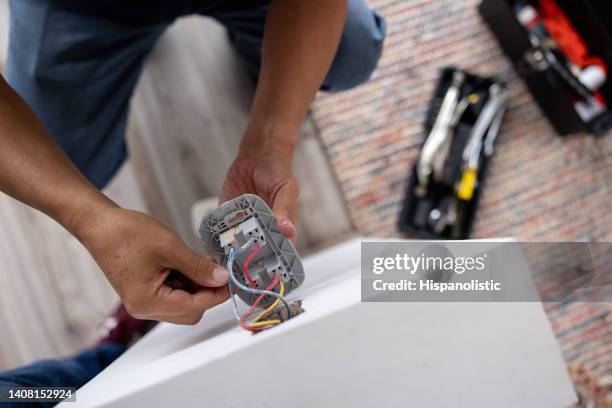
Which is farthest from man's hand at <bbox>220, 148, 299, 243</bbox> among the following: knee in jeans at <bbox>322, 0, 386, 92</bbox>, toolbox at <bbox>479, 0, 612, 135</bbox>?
toolbox at <bbox>479, 0, 612, 135</bbox>

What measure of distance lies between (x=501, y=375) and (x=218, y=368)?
0.24 m

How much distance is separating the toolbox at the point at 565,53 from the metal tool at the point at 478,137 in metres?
0.11

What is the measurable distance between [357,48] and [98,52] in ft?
1.43

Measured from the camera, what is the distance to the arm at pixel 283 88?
62cm

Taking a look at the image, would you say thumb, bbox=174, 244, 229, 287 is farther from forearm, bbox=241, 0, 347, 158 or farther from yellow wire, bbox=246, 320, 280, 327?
forearm, bbox=241, 0, 347, 158

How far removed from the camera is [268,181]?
63cm

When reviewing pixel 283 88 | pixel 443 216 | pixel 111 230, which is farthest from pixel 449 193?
pixel 111 230

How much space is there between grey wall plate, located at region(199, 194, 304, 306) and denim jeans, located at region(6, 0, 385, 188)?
0.40m

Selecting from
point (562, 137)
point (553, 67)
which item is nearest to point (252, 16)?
point (553, 67)

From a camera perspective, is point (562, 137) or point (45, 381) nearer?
point (45, 381)

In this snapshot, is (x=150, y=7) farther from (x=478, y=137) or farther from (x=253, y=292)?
(x=478, y=137)

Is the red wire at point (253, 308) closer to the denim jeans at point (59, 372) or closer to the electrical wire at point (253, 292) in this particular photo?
the electrical wire at point (253, 292)

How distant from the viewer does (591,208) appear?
1149 mm

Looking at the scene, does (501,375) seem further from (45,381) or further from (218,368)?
(45,381)
